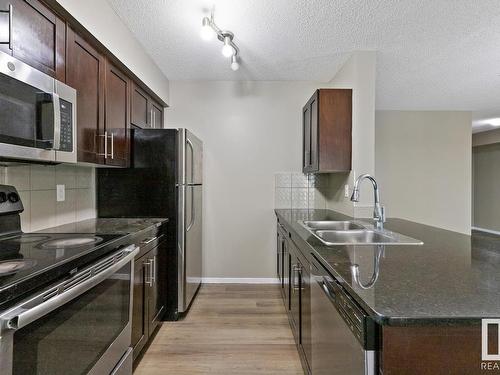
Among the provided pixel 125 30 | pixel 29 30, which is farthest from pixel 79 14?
pixel 125 30

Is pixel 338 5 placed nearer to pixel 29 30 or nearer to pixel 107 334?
pixel 29 30

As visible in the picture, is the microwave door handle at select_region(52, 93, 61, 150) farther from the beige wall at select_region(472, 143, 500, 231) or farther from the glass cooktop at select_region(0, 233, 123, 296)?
the beige wall at select_region(472, 143, 500, 231)

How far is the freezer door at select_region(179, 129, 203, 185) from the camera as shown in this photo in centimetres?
273

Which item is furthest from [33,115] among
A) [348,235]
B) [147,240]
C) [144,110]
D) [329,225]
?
[329,225]

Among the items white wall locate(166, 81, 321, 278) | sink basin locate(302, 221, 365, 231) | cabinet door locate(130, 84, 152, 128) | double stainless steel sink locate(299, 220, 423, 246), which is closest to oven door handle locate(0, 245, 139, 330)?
double stainless steel sink locate(299, 220, 423, 246)

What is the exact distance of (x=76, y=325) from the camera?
1233mm

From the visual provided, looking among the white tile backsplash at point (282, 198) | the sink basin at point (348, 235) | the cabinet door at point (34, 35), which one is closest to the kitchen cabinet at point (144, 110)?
the cabinet door at point (34, 35)

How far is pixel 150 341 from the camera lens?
7.95 feet

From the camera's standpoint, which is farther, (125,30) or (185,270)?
(185,270)

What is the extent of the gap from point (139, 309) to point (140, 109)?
1.86 meters

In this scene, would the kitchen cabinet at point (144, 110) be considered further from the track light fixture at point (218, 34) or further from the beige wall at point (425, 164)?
the beige wall at point (425, 164)

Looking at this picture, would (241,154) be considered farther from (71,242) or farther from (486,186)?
(486,186)

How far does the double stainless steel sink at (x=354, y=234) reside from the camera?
181cm

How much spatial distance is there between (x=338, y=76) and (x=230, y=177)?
172 centimetres
